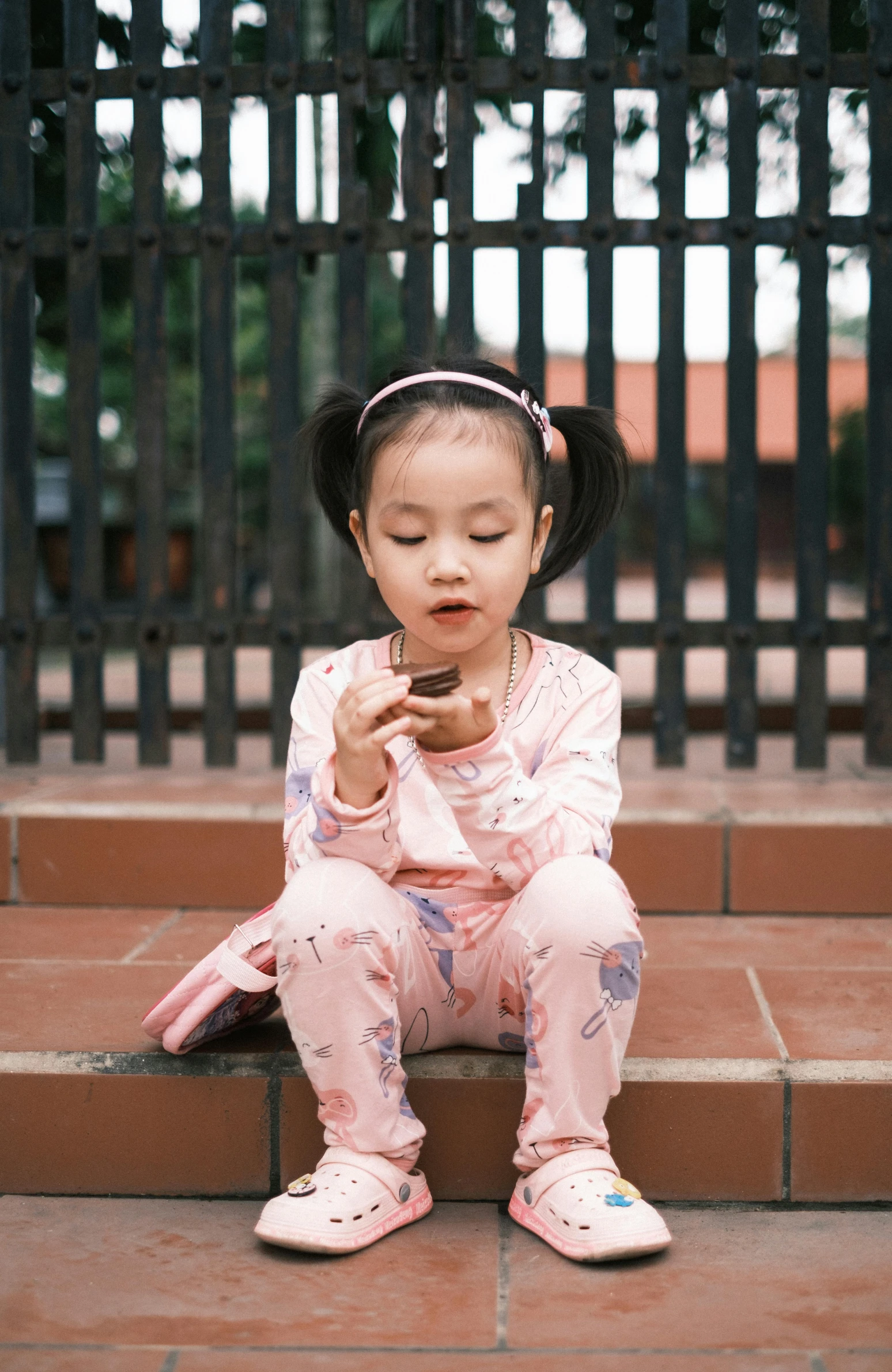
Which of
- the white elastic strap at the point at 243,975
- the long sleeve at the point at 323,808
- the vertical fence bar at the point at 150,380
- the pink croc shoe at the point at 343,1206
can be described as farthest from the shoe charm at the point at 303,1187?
the vertical fence bar at the point at 150,380

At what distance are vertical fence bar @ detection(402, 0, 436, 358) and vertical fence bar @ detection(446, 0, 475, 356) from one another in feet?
0.14

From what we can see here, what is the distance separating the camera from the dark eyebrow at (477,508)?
Result: 5.88 feet

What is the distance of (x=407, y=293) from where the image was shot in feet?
9.89

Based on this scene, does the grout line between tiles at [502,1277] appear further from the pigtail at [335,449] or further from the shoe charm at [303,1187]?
the pigtail at [335,449]

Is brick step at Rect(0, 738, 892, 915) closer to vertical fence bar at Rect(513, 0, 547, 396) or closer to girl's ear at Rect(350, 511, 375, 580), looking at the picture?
girl's ear at Rect(350, 511, 375, 580)

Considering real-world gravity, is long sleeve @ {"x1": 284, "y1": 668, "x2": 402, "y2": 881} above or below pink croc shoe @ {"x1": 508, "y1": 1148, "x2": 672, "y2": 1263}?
above

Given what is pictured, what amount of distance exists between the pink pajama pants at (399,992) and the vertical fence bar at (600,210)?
4.19 ft

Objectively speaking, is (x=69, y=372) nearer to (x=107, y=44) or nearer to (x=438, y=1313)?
(x=107, y=44)

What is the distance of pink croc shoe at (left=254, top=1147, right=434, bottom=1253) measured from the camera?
165 centimetres

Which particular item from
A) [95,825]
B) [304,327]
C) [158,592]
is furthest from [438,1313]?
[304,327]

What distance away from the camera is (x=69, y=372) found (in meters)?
3.10

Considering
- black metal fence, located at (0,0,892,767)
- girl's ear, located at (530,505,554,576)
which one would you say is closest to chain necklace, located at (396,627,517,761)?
girl's ear, located at (530,505,554,576)

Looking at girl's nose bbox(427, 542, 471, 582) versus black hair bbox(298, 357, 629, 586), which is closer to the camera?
girl's nose bbox(427, 542, 471, 582)

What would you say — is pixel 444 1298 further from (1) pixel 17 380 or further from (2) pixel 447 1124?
(1) pixel 17 380
